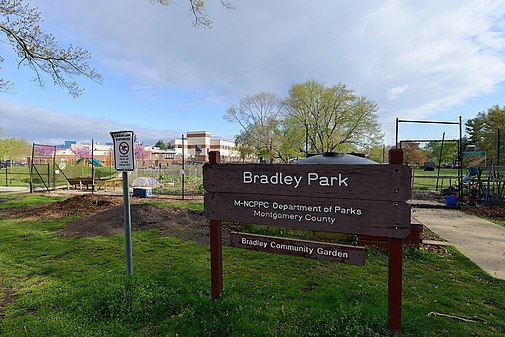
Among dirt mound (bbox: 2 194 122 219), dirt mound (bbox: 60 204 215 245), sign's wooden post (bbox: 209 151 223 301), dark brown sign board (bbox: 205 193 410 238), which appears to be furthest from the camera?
dirt mound (bbox: 2 194 122 219)

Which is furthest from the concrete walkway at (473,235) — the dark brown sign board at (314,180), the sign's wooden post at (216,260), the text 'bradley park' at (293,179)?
the sign's wooden post at (216,260)

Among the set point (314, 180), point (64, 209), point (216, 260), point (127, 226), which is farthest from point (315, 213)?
point (64, 209)

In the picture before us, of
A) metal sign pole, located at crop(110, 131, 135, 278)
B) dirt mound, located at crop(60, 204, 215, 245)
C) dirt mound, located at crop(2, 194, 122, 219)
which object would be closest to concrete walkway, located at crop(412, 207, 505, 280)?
dirt mound, located at crop(60, 204, 215, 245)

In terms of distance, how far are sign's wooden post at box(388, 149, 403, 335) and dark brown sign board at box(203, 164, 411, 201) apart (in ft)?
0.70

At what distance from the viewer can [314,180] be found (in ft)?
9.08

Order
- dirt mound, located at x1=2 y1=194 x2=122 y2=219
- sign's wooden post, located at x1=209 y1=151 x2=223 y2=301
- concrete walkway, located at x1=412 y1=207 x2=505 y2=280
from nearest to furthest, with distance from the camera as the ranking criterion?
sign's wooden post, located at x1=209 y1=151 x2=223 y2=301 < concrete walkway, located at x1=412 y1=207 x2=505 y2=280 < dirt mound, located at x1=2 y1=194 x2=122 y2=219

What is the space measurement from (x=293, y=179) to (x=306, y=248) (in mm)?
749

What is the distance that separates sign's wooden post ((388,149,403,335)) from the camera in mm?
2500

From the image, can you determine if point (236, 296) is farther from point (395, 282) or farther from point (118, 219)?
point (118, 219)

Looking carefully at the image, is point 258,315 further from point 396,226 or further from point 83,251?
point 83,251

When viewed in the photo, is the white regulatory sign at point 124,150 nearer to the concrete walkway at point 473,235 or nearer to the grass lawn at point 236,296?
the grass lawn at point 236,296

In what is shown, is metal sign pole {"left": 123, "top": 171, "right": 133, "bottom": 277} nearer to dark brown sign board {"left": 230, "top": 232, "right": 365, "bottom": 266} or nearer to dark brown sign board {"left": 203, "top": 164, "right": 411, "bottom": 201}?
dark brown sign board {"left": 203, "top": 164, "right": 411, "bottom": 201}

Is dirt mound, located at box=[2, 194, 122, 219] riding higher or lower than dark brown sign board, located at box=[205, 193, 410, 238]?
lower

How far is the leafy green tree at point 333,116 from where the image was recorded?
3219 cm
